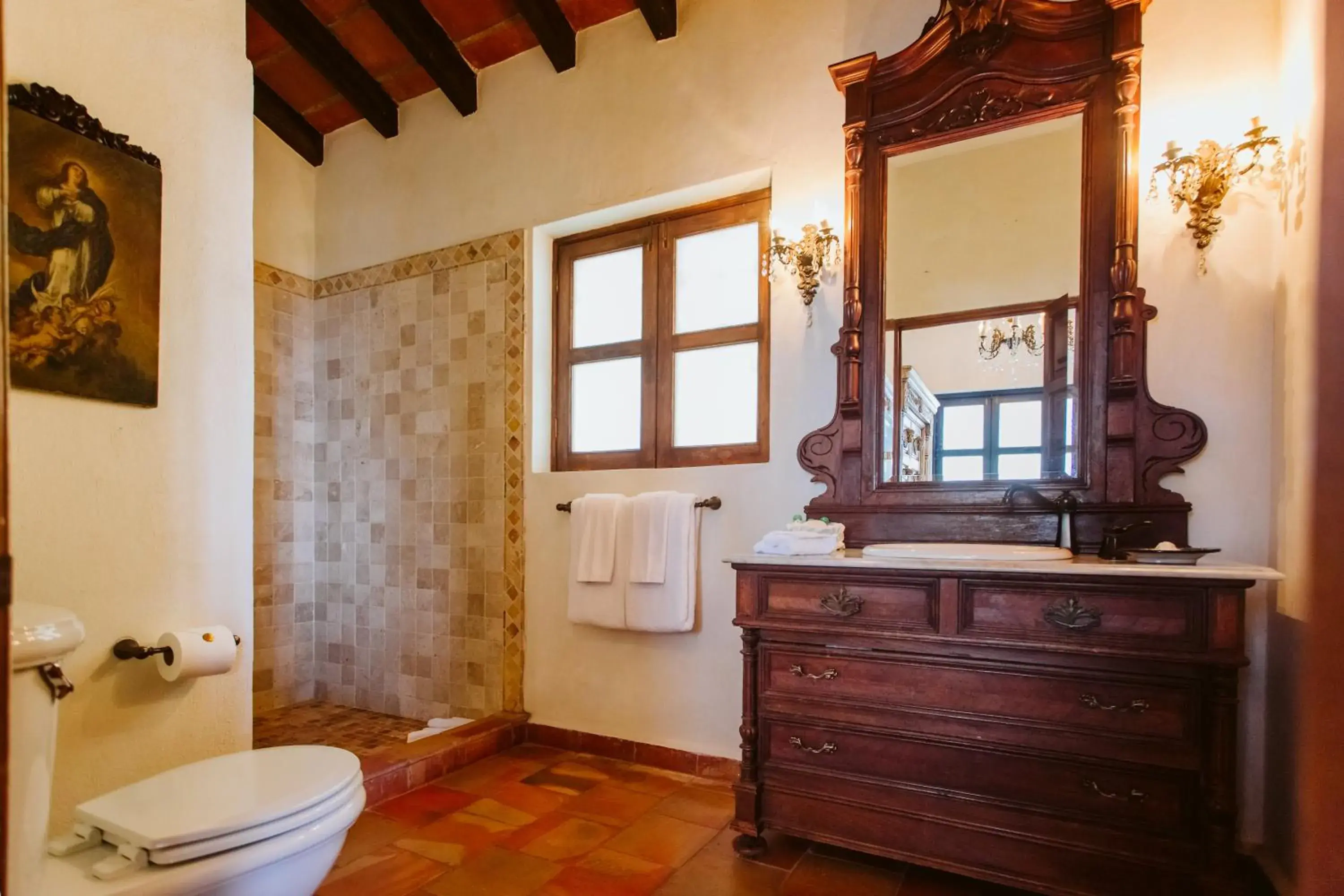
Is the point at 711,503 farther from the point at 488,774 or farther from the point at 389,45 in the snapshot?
the point at 389,45

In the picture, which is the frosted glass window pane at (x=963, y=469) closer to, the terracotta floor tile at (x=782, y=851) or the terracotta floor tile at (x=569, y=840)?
the terracotta floor tile at (x=782, y=851)

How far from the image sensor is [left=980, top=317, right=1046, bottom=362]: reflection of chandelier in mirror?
198 centimetres

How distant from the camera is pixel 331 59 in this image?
9.78 feet

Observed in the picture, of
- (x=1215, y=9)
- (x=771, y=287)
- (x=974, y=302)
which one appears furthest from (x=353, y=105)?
(x=1215, y=9)

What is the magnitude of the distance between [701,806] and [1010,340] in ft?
5.58

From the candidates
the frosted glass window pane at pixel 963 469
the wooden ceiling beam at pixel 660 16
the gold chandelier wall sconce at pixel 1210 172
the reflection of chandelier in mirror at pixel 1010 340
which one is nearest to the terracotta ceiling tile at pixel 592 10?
the wooden ceiling beam at pixel 660 16

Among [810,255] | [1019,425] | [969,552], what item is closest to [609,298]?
[810,255]

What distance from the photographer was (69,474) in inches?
58.8

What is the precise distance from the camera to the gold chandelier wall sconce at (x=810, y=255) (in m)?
2.24

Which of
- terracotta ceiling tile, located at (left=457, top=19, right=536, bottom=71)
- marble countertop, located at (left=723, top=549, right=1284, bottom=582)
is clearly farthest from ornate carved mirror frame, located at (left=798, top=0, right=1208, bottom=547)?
terracotta ceiling tile, located at (left=457, top=19, right=536, bottom=71)

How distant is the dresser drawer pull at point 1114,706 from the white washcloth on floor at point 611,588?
145 cm

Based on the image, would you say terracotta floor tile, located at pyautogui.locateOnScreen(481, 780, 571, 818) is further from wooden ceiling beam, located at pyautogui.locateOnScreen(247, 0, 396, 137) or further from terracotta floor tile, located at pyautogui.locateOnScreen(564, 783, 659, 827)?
wooden ceiling beam, located at pyautogui.locateOnScreen(247, 0, 396, 137)

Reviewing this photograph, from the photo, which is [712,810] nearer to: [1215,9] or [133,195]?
[133,195]

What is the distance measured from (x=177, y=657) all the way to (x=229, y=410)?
61 centimetres
